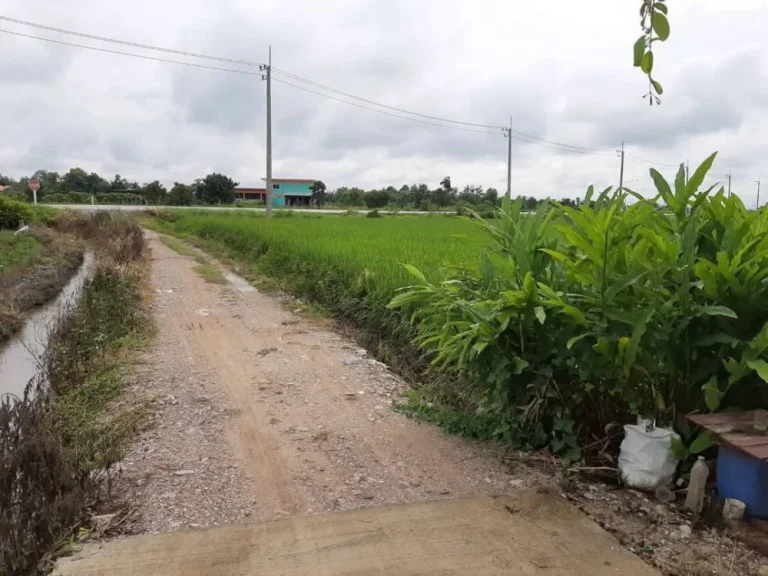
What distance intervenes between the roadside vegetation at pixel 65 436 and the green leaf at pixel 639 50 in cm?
253

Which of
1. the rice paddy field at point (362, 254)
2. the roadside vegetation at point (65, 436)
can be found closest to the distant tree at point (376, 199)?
the rice paddy field at point (362, 254)

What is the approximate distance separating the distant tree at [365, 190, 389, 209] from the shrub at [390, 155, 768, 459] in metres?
55.4

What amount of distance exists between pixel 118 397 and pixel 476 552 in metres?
3.12

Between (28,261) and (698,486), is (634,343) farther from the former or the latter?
(28,261)

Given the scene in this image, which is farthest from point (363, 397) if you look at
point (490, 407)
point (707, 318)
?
point (707, 318)

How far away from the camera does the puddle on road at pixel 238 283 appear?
10016 mm

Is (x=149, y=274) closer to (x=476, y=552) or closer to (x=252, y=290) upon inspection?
(x=252, y=290)

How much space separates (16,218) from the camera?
22.5 metres

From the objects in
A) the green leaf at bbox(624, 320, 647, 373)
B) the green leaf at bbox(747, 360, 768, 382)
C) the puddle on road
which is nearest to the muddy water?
the puddle on road

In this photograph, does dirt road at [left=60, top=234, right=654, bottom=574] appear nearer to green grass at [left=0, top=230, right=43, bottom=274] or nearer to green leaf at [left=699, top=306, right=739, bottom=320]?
green leaf at [left=699, top=306, right=739, bottom=320]

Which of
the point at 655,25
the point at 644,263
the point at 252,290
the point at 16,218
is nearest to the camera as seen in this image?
the point at 655,25

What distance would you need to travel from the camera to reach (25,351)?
25.0ft

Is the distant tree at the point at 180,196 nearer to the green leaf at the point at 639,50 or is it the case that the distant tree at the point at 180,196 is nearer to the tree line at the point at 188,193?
the tree line at the point at 188,193

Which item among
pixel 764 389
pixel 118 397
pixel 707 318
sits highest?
pixel 707 318
